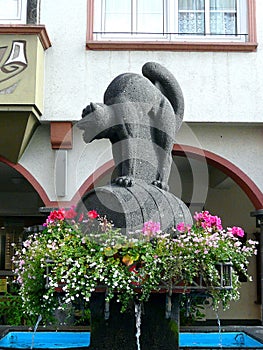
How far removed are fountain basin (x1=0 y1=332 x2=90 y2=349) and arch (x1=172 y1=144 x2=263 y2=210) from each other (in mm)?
4689

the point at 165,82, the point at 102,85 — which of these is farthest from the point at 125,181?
the point at 102,85

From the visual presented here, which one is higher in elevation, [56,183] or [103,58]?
[103,58]

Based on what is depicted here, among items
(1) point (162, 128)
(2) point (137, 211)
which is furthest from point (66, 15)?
(2) point (137, 211)

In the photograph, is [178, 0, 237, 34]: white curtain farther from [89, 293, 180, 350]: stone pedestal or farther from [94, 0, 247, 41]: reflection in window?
[89, 293, 180, 350]: stone pedestal

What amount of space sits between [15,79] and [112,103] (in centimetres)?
460

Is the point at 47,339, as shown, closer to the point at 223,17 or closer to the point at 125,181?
the point at 125,181

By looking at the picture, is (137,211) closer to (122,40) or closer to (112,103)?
(112,103)

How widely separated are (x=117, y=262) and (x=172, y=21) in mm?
6881

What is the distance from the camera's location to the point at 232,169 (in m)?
9.95

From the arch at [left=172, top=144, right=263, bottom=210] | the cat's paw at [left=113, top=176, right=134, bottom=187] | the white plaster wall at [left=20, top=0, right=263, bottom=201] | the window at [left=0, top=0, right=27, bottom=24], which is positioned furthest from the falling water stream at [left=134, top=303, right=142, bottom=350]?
the window at [left=0, top=0, right=27, bottom=24]

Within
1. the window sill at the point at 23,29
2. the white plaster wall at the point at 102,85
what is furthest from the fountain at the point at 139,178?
the white plaster wall at the point at 102,85

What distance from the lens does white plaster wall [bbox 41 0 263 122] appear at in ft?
31.8

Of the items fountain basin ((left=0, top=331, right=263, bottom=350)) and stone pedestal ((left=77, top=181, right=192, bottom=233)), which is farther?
fountain basin ((left=0, top=331, right=263, bottom=350))

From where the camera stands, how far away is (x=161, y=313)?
13.7ft
